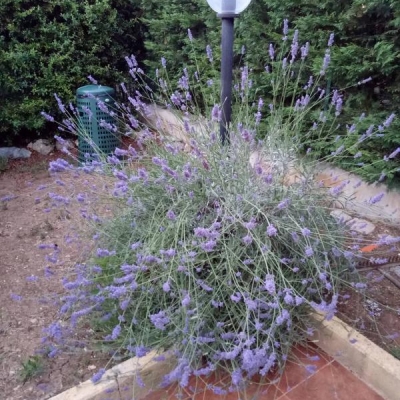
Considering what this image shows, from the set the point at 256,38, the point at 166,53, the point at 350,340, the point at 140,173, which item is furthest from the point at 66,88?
the point at 350,340

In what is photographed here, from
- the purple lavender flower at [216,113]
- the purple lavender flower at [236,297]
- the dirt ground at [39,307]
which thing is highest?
the purple lavender flower at [216,113]

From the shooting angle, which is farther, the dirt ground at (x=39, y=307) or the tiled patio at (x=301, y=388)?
the dirt ground at (x=39, y=307)

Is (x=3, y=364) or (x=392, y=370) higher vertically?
(x=392, y=370)

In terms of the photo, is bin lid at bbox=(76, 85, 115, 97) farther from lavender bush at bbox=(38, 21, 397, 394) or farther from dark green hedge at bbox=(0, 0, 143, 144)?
lavender bush at bbox=(38, 21, 397, 394)

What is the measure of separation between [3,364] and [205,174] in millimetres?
1409

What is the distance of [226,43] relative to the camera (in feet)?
8.65

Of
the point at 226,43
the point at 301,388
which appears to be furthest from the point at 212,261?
the point at 226,43

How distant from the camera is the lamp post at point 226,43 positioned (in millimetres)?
2535

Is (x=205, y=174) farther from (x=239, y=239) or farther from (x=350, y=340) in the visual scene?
(x=350, y=340)

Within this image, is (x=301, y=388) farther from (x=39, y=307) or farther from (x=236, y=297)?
(x=39, y=307)

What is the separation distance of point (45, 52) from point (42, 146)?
108 cm

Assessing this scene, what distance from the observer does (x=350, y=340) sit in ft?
6.63

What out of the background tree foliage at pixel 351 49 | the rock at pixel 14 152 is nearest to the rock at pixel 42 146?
the rock at pixel 14 152

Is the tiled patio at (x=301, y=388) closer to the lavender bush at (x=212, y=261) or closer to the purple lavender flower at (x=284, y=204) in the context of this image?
the lavender bush at (x=212, y=261)
